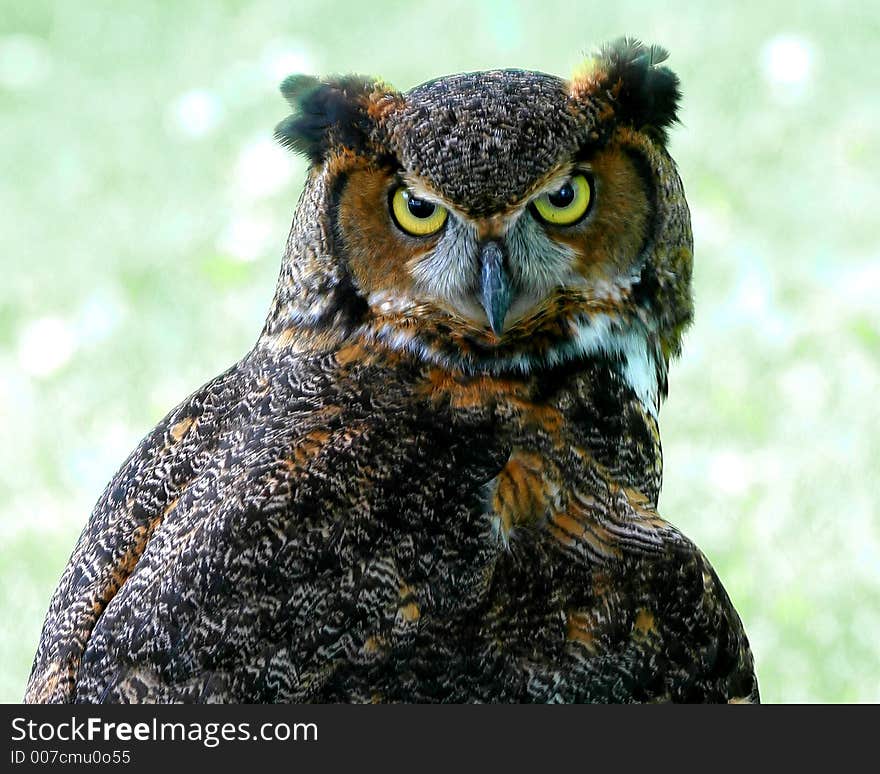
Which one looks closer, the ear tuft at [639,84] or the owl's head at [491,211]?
the owl's head at [491,211]

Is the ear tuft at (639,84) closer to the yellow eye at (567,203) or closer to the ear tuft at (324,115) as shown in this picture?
the yellow eye at (567,203)

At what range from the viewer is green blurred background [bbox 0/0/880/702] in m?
3.60

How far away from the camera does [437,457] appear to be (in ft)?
6.13

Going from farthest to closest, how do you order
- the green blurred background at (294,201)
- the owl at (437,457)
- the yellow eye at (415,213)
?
the green blurred background at (294,201)
the yellow eye at (415,213)
the owl at (437,457)

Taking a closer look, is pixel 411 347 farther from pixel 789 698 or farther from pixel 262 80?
pixel 262 80

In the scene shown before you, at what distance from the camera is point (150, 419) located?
3.98 m

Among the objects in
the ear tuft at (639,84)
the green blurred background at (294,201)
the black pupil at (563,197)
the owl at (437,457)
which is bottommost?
the owl at (437,457)

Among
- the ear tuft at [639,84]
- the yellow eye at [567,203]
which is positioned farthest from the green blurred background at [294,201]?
the yellow eye at [567,203]

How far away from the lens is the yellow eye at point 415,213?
73.9 inches

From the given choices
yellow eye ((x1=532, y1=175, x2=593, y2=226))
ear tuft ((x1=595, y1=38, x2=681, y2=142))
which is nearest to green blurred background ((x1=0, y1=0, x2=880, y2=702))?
ear tuft ((x1=595, y1=38, x2=681, y2=142))

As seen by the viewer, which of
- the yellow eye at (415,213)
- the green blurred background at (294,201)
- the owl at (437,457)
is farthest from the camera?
the green blurred background at (294,201)

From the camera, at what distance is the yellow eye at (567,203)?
1.88 meters

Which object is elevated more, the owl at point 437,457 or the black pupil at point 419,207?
the black pupil at point 419,207

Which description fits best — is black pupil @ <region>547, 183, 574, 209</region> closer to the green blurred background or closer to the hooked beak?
the hooked beak
